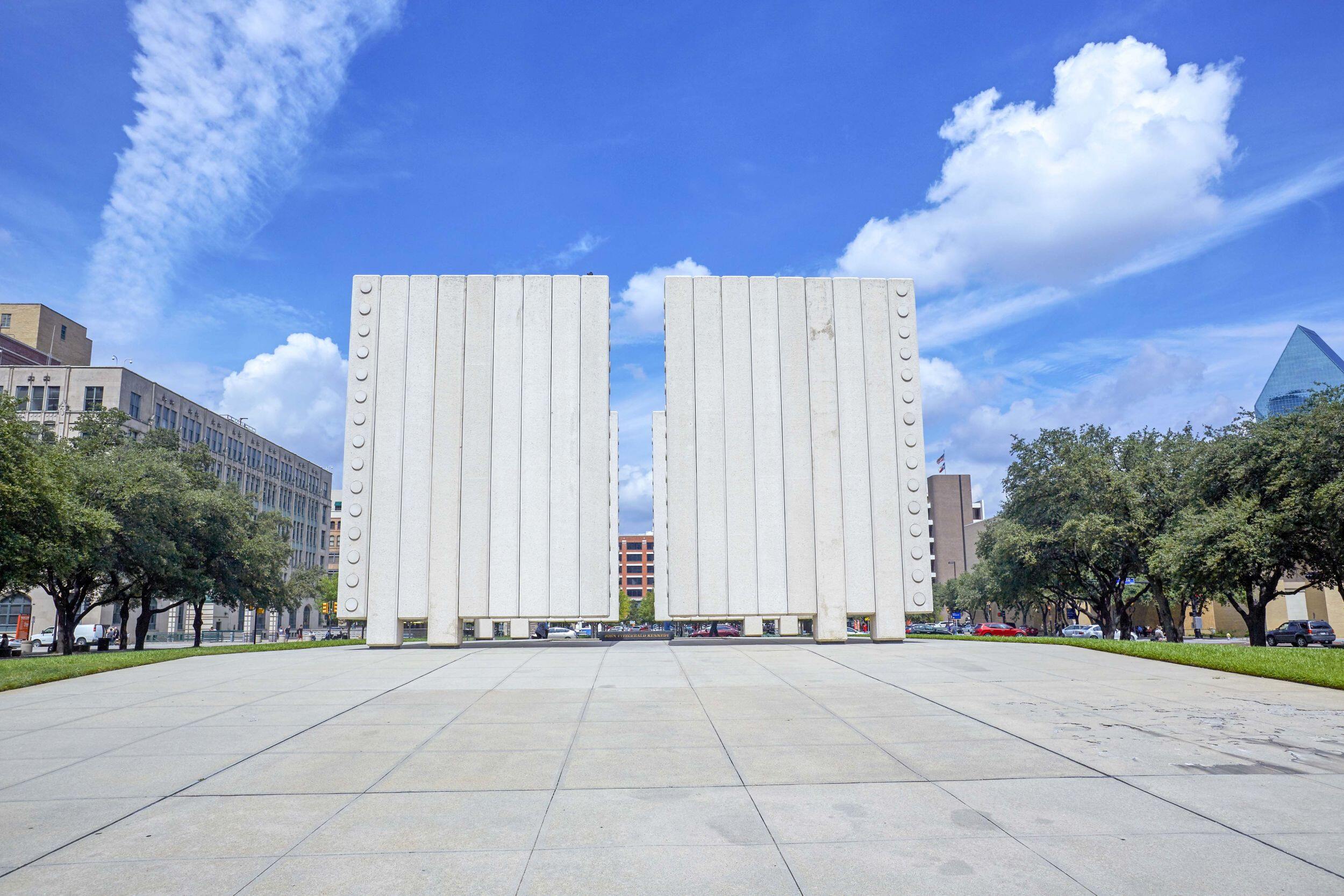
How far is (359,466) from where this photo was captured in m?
33.3

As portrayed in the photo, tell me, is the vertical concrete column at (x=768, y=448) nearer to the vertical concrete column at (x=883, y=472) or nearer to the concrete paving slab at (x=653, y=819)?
the vertical concrete column at (x=883, y=472)

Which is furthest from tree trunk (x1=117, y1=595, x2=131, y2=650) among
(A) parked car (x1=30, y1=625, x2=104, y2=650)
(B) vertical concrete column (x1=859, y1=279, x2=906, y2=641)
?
(B) vertical concrete column (x1=859, y1=279, x2=906, y2=641)

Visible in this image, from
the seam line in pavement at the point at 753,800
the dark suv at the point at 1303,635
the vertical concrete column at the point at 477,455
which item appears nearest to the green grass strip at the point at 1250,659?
the seam line in pavement at the point at 753,800

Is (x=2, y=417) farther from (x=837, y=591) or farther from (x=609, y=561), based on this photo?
(x=837, y=591)

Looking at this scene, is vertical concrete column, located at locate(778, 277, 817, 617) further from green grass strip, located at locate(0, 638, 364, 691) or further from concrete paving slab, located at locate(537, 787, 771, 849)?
concrete paving slab, located at locate(537, 787, 771, 849)

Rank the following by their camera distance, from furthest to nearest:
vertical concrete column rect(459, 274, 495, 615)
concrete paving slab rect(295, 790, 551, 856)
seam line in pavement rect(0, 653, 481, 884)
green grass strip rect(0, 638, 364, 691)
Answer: vertical concrete column rect(459, 274, 495, 615)
green grass strip rect(0, 638, 364, 691)
concrete paving slab rect(295, 790, 551, 856)
seam line in pavement rect(0, 653, 481, 884)

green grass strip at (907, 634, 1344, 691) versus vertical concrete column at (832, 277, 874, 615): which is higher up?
vertical concrete column at (832, 277, 874, 615)

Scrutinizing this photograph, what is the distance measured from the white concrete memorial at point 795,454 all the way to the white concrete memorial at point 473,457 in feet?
11.1

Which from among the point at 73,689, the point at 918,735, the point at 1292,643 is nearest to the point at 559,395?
the point at 73,689

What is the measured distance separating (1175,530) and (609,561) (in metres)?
27.7

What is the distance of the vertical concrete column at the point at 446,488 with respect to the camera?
107 ft

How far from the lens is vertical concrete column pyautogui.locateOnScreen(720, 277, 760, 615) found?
33.7 meters

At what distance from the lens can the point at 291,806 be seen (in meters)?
8.11

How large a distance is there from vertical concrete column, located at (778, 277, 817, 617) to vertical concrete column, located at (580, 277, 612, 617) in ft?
22.6
